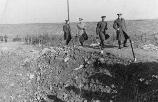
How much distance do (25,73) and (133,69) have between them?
5396mm

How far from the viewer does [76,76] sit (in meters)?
15.5

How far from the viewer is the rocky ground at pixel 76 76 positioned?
1391 centimetres

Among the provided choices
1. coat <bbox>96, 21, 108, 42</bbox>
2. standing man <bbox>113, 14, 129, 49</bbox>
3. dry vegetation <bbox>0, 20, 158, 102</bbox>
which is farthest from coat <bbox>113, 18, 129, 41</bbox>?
dry vegetation <bbox>0, 20, 158, 102</bbox>

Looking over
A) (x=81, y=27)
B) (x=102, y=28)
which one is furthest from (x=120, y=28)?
(x=81, y=27)

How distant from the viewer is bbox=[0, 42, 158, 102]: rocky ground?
13914 mm

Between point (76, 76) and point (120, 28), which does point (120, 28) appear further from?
point (76, 76)

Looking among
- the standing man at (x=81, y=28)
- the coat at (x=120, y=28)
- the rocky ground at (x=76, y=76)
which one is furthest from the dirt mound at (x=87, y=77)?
the coat at (x=120, y=28)

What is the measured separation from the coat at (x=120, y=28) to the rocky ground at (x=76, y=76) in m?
0.76

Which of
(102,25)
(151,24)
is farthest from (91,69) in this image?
(151,24)

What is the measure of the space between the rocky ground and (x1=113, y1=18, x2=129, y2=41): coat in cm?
76

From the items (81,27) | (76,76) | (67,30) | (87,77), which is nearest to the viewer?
(87,77)

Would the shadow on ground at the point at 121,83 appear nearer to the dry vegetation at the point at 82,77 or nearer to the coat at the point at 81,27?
the dry vegetation at the point at 82,77

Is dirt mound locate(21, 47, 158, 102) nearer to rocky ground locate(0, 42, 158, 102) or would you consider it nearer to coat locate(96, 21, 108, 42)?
rocky ground locate(0, 42, 158, 102)

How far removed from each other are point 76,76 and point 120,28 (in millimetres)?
3381
